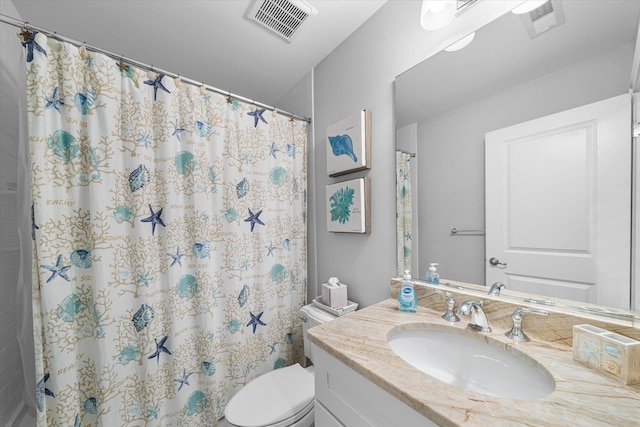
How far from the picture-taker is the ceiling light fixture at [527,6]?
757mm

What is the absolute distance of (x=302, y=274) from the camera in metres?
1.72

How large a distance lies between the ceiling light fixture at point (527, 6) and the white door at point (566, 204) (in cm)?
38

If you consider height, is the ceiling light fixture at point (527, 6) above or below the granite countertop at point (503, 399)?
above

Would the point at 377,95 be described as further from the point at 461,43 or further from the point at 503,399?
the point at 503,399

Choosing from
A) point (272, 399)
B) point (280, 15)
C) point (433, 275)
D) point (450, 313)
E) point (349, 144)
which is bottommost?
point (272, 399)

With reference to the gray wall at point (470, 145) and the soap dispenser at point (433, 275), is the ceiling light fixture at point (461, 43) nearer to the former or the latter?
the gray wall at point (470, 145)

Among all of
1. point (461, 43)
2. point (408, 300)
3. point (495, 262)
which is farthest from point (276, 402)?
point (461, 43)

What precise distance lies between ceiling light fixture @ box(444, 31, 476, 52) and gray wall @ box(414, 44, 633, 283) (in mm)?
254

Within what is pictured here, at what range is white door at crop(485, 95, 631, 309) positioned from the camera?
639 mm

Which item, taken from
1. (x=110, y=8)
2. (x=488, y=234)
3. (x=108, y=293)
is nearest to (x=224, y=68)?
(x=110, y=8)

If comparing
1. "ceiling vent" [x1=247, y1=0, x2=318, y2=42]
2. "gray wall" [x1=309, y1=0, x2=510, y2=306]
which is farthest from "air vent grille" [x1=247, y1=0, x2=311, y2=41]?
"gray wall" [x1=309, y1=0, x2=510, y2=306]

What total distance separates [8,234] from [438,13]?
8.18ft

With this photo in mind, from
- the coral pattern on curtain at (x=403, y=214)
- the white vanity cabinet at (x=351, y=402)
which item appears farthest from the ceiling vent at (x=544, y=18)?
the white vanity cabinet at (x=351, y=402)

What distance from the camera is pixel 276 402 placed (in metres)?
1.06
